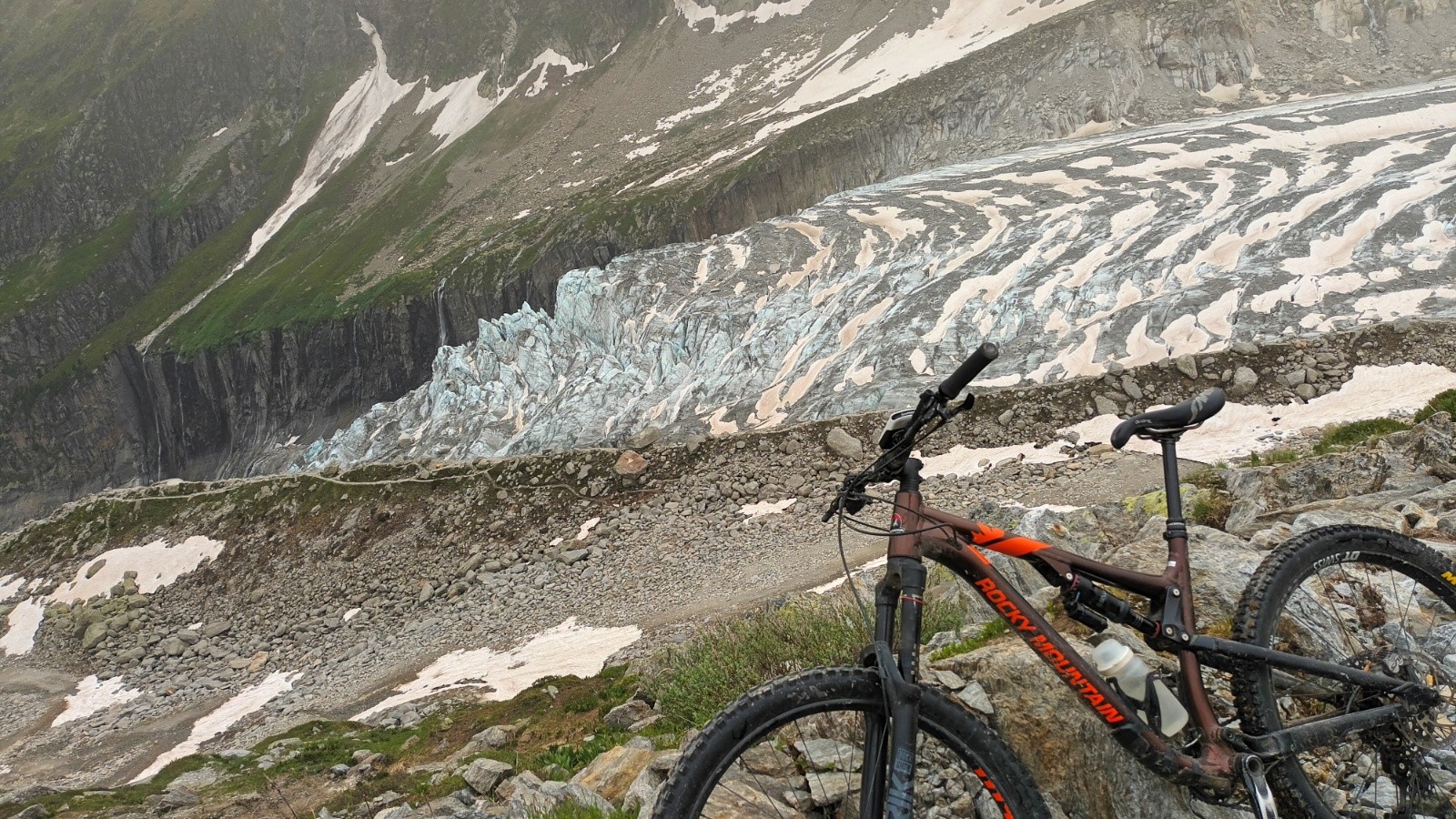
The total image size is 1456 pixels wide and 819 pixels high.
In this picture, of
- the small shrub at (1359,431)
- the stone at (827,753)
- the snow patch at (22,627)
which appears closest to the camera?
the stone at (827,753)

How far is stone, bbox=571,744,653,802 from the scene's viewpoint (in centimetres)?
647

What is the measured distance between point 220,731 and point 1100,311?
1241 inches

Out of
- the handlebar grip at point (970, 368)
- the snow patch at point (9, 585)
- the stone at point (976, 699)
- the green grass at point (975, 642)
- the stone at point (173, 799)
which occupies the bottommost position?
the stone at point (173, 799)

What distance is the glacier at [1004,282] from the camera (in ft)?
87.5

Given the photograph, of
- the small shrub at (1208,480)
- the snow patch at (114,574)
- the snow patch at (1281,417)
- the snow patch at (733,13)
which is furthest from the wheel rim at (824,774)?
the snow patch at (733,13)

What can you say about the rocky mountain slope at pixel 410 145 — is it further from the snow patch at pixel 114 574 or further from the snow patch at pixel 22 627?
the snow patch at pixel 22 627

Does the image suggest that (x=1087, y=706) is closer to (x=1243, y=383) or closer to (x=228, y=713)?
(x=1243, y=383)

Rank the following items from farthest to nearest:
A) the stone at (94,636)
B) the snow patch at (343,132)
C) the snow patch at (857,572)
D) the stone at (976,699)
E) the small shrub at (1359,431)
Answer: the snow patch at (343,132) → the stone at (94,636) → the snow patch at (857,572) → the small shrub at (1359,431) → the stone at (976,699)

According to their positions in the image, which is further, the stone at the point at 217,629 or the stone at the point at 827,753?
the stone at the point at 217,629

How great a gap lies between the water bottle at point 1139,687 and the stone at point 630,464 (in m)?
23.0

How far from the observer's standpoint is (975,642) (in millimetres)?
6152

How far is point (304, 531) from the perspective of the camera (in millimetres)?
31641

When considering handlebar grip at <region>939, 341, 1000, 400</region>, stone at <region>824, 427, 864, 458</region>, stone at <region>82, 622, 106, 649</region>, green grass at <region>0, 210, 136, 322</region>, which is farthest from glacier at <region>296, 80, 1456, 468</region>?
green grass at <region>0, 210, 136, 322</region>

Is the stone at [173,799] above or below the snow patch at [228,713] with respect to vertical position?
above
